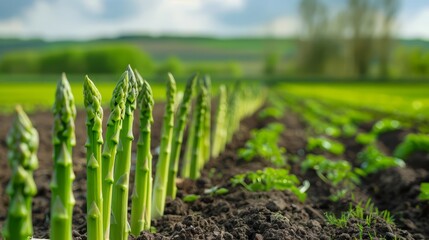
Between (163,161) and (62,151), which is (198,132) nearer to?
(163,161)

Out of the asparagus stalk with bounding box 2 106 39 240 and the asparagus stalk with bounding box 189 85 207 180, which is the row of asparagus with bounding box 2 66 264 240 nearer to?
the asparagus stalk with bounding box 2 106 39 240

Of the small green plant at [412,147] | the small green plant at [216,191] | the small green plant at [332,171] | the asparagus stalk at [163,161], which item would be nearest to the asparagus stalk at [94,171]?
the asparagus stalk at [163,161]

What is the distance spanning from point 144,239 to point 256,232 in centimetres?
97

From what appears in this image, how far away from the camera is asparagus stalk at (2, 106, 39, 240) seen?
295 cm

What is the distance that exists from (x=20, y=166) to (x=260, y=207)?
8.97 feet

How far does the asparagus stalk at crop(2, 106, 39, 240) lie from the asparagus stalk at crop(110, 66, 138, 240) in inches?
52.5

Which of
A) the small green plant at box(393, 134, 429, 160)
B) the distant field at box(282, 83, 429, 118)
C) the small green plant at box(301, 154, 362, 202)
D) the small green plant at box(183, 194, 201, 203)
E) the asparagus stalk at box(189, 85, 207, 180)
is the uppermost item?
the asparagus stalk at box(189, 85, 207, 180)

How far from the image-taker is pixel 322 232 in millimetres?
4914

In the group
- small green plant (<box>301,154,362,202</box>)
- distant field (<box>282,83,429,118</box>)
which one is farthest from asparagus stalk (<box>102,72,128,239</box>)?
distant field (<box>282,83,429,118</box>)

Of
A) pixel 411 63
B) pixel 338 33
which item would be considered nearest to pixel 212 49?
pixel 338 33

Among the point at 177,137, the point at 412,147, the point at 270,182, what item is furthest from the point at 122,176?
the point at 412,147

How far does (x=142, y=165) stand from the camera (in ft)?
15.8

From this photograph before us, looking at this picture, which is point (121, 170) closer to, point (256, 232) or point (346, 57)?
point (256, 232)

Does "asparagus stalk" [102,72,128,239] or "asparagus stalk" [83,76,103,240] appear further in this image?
"asparagus stalk" [102,72,128,239]
